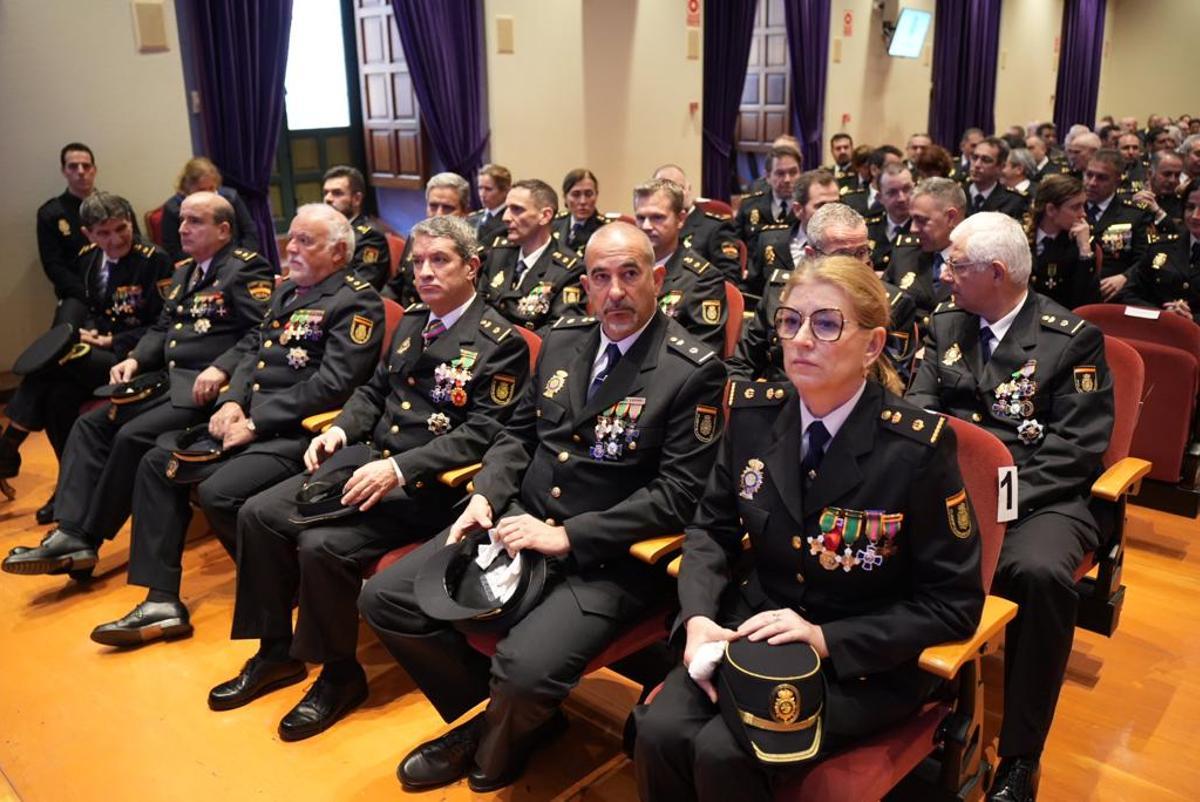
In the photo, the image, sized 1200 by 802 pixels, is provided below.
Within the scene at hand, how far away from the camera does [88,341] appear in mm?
4098

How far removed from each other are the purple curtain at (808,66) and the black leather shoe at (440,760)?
9.16 m

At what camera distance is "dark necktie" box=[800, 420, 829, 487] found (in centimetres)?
184

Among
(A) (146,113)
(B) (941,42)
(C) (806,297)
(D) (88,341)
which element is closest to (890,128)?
(B) (941,42)

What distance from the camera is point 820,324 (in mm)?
1781

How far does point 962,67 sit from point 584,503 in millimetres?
13022

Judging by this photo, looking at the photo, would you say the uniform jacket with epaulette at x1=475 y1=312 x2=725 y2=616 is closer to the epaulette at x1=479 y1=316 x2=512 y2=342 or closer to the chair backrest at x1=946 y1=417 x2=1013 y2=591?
the epaulette at x1=479 y1=316 x2=512 y2=342

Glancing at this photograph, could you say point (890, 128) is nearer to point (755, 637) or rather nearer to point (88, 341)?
point (88, 341)

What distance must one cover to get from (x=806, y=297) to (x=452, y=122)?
19.2 ft

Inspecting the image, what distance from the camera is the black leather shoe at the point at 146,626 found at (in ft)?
9.84

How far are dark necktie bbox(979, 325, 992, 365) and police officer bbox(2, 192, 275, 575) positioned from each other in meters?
2.61

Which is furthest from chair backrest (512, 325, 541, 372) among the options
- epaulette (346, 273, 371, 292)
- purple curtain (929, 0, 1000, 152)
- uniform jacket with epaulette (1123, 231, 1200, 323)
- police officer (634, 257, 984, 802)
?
purple curtain (929, 0, 1000, 152)

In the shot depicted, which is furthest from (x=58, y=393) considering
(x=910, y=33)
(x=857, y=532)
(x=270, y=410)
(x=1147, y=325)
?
(x=910, y=33)

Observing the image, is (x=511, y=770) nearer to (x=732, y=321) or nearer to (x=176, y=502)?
(x=176, y=502)

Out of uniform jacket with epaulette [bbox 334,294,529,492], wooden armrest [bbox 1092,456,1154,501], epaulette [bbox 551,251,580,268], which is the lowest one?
wooden armrest [bbox 1092,456,1154,501]
